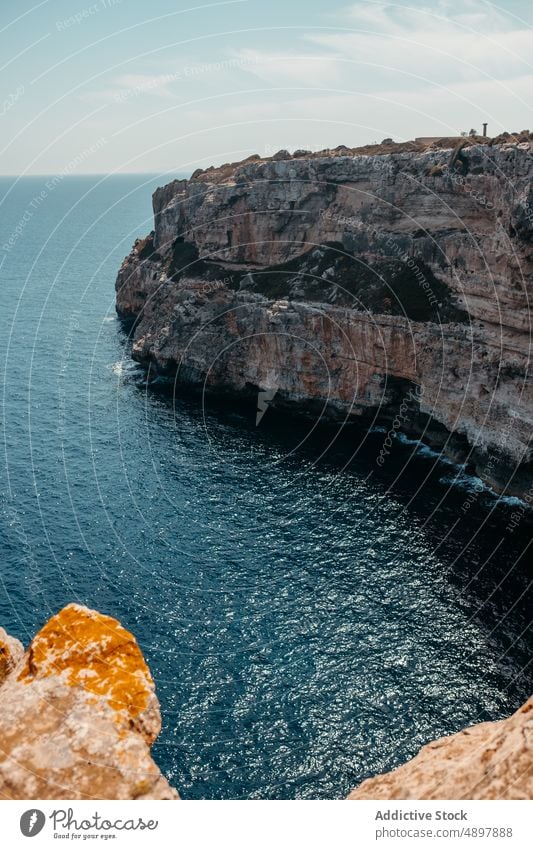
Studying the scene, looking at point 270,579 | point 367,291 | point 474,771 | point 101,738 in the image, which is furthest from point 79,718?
point 367,291

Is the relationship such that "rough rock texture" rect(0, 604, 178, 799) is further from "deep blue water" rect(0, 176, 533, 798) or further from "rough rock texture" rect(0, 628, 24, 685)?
"deep blue water" rect(0, 176, 533, 798)

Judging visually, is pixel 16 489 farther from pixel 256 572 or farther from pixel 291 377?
pixel 291 377

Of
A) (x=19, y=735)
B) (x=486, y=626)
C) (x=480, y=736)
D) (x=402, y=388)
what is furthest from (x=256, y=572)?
(x=19, y=735)

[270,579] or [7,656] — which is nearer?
[7,656]

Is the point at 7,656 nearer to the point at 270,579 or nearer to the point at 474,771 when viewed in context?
the point at 474,771

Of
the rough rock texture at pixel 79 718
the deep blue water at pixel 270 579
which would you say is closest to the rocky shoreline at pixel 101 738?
the rough rock texture at pixel 79 718
